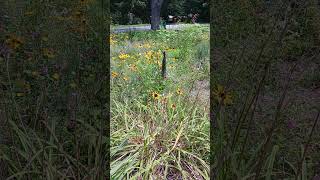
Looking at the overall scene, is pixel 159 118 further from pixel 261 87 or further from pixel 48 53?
pixel 261 87

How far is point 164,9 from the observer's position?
4.08 m

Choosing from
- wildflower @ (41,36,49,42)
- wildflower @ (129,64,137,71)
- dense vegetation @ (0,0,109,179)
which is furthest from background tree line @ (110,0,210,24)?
wildflower @ (41,36,49,42)

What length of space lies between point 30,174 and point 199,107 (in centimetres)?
117

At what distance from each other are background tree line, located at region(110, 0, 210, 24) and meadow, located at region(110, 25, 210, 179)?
1.09 feet

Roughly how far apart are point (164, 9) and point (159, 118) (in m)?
2.00

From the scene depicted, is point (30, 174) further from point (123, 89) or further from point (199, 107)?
point (123, 89)

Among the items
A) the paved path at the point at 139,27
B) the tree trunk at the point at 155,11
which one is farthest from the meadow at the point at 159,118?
the paved path at the point at 139,27

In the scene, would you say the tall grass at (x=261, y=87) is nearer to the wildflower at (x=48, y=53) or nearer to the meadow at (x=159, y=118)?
the meadow at (x=159, y=118)

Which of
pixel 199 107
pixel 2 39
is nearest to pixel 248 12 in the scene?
pixel 199 107

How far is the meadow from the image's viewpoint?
6.52 ft

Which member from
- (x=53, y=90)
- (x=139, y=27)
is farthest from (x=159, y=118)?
(x=139, y=27)

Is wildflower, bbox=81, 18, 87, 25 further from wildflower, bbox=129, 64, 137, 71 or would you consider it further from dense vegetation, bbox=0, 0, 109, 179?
wildflower, bbox=129, 64, 137, 71

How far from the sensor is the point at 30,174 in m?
1.51

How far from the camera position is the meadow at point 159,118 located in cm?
199
